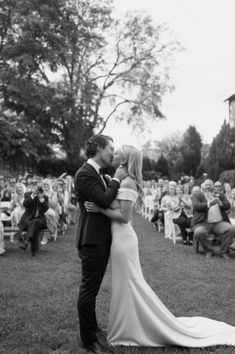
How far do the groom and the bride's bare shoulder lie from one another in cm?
9

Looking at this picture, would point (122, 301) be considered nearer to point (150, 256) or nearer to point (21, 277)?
point (21, 277)

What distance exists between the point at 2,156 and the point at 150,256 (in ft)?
68.3

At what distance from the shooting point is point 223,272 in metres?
8.36

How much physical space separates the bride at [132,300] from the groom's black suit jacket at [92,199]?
0.38 ft

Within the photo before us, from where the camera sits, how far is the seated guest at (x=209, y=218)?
1015 cm

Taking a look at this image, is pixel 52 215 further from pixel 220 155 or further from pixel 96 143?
pixel 220 155

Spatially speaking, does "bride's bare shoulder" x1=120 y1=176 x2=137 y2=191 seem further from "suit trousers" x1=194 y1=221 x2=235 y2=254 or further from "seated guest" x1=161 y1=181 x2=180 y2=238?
"seated guest" x1=161 y1=181 x2=180 y2=238

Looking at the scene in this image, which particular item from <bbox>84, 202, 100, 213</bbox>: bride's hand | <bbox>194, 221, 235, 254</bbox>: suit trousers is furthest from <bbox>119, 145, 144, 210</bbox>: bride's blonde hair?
<bbox>194, 221, 235, 254</bbox>: suit trousers

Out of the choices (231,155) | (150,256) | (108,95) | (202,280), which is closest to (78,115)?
(108,95)

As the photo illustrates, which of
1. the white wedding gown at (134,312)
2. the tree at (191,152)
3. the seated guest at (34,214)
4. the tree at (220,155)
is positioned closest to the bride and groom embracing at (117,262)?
the white wedding gown at (134,312)

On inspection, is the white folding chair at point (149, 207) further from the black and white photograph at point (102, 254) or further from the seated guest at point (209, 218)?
the seated guest at point (209, 218)

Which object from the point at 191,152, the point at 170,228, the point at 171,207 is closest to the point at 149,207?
the point at 170,228

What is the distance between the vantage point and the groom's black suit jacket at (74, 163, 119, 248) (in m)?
4.34

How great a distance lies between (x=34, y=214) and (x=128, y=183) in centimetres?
639
